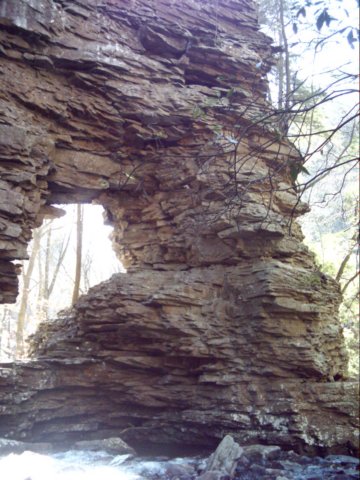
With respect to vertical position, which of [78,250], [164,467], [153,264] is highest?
[78,250]

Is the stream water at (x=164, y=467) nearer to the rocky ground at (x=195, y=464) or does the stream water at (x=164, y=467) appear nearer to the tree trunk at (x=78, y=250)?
the rocky ground at (x=195, y=464)

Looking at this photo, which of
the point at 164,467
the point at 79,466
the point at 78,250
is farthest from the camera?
the point at 78,250

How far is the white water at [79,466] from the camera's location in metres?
6.40

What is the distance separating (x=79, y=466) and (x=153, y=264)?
422cm

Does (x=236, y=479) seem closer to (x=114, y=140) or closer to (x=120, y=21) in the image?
(x=114, y=140)

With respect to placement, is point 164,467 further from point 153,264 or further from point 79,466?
point 153,264

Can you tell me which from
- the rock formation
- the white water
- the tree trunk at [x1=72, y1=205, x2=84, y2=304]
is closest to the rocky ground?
the white water

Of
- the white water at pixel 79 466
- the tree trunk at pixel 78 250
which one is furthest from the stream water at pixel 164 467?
the tree trunk at pixel 78 250

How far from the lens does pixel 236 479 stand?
6316 millimetres

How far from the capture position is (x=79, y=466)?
6840 mm

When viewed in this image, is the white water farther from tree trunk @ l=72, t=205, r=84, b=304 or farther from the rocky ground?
tree trunk @ l=72, t=205, r=84, b=304

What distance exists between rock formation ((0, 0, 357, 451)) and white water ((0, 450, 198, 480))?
2.98ft

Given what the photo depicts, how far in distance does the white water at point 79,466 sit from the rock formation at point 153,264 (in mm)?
907

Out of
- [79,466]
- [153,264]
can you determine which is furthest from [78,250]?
[79,466]
